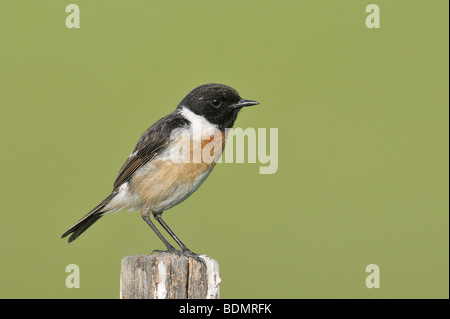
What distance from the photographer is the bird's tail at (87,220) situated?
558cm

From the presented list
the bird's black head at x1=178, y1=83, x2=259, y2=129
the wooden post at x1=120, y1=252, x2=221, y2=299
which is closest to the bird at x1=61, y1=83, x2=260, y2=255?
the bird's black head at x1=178, y1=83, x2=259, y2=129

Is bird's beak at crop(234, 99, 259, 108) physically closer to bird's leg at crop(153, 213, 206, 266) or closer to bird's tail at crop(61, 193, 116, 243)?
Answer: bird's leg at crop(153, 213, 206, 266)

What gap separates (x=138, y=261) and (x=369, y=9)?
10453 millimetres

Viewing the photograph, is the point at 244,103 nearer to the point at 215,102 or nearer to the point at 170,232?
the point at 215,102

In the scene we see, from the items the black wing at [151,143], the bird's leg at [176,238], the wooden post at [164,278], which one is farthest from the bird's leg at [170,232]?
the wooden post at [164,278]

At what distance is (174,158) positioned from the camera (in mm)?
5723

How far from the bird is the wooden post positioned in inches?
46.2

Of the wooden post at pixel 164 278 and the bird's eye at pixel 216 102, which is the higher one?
the bird's eye at pixel 216 102

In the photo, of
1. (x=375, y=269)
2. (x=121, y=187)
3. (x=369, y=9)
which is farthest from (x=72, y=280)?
(x=369, y=9)

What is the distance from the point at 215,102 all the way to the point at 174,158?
0.66 metres

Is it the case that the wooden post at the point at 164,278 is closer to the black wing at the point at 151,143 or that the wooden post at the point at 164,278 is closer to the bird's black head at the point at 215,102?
the black wing at the point at 151,143

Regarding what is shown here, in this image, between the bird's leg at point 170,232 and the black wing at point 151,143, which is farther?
the black wing at point 151,143

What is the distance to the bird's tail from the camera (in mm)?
5575

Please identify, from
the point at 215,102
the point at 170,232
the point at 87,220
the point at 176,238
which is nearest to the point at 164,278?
the point at 176,238
